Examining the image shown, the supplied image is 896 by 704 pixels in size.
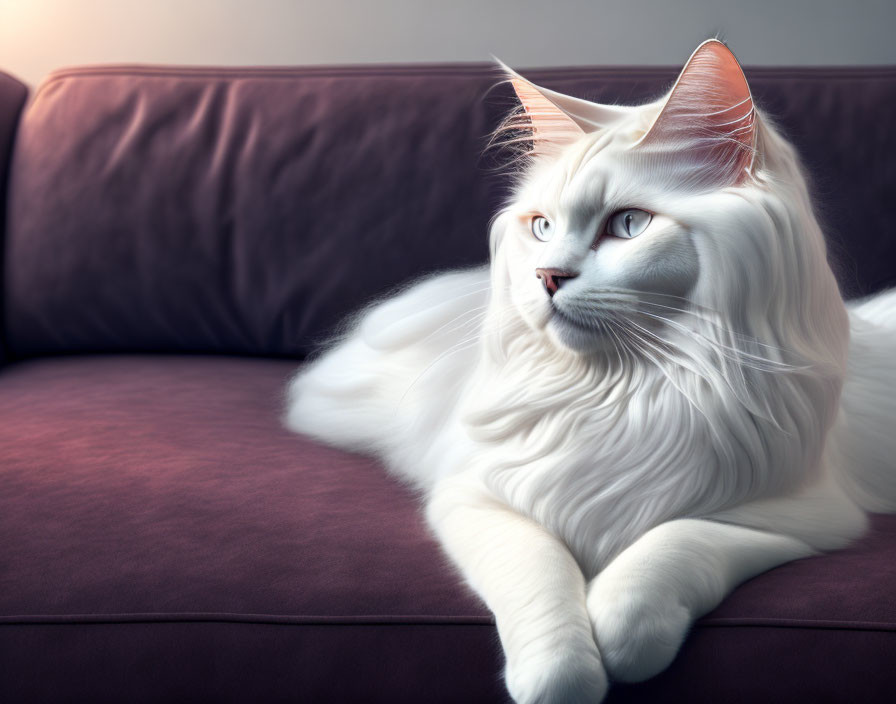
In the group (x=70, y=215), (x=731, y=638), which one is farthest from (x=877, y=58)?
(x=70, y=215)

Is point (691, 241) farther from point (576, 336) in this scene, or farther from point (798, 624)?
point (798, 624)

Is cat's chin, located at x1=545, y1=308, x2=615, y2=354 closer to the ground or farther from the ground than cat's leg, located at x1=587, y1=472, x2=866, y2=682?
farther from the ground

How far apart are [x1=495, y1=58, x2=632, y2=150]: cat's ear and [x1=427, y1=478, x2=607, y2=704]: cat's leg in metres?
0.42

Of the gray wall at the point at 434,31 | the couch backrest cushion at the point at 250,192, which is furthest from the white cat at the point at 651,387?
the gray wall at the point at 434,31

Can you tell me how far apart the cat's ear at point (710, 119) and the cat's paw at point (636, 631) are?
0.43 meters

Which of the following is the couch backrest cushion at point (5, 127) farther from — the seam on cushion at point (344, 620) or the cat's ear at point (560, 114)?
the cat's ear at point (560, 114)

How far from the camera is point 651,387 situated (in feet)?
2.97

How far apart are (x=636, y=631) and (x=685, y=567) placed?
0.09m

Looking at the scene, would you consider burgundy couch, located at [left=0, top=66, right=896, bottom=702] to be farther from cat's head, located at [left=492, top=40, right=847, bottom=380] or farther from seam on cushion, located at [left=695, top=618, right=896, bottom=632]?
cat's head, located at [left=492, top=40, right=847, bottom=380]

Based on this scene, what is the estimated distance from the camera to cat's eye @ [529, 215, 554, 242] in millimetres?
976

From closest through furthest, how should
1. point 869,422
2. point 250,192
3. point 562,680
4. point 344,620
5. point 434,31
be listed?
point 562,680, point 344,620, point 869,422, point 250,192, point 434,31

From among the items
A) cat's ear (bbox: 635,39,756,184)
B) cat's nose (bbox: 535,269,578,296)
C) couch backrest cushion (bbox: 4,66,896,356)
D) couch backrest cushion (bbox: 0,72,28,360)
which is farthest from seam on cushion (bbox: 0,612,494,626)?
couch backrest cushion (bbox: 0,72,28,360)

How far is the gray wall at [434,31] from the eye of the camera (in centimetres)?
201

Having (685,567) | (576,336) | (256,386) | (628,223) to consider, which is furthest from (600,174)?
(256,386)
